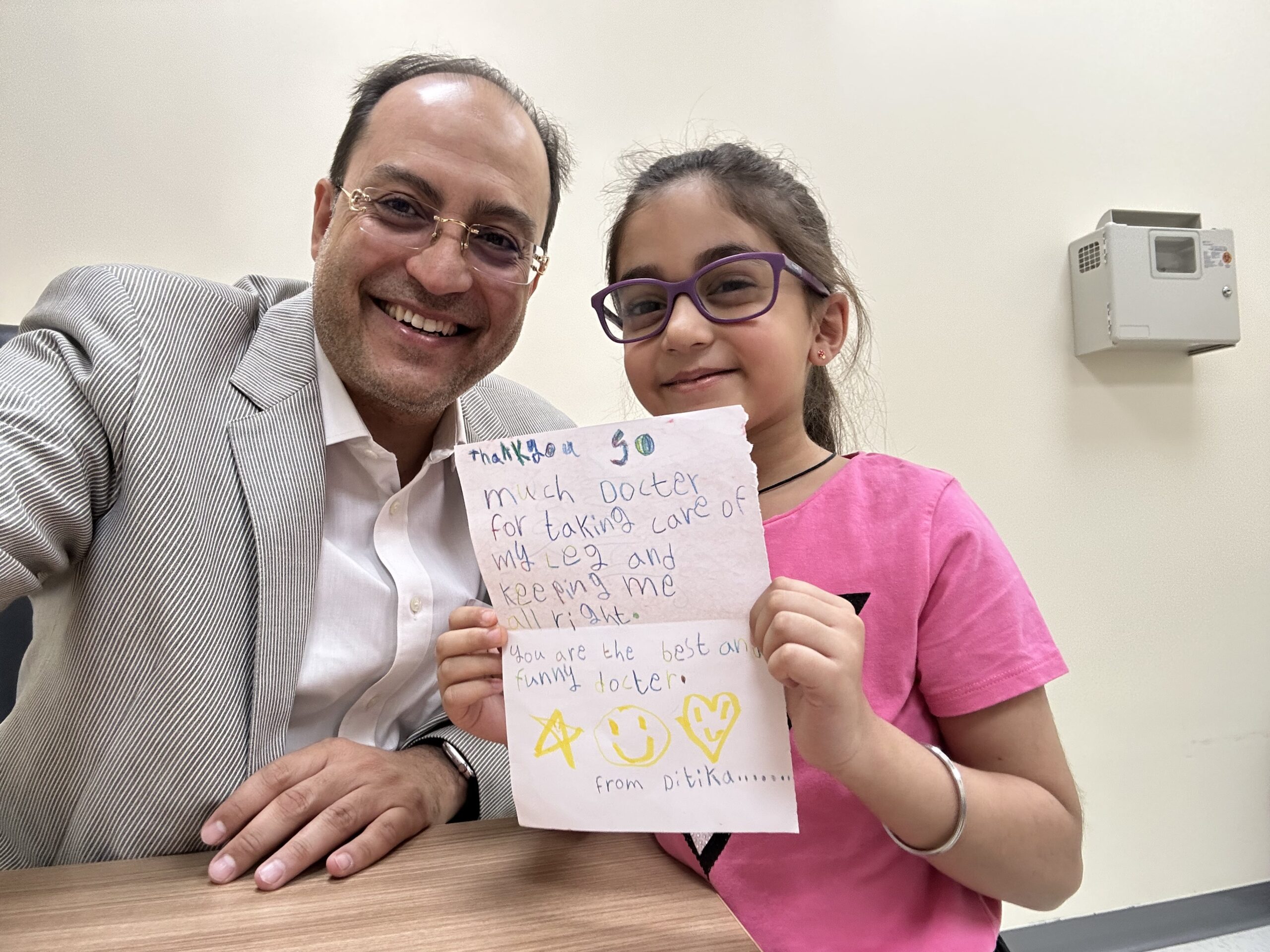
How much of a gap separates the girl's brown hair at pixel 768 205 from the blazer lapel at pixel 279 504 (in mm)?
447

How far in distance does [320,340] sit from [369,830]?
687 millimetres

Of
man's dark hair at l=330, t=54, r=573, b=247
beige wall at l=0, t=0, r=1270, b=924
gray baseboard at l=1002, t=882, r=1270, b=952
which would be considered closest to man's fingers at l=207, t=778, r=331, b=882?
man's dark hair at l=330, t=54, r=573, b=247

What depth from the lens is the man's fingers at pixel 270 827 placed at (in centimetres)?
64

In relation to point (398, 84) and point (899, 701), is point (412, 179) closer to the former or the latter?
point (398, 84)

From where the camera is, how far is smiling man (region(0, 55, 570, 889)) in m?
0.73

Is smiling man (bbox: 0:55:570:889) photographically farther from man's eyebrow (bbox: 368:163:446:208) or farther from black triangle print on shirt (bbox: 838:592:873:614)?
black triangle print on shirt (bbox: 838:592:873:614)

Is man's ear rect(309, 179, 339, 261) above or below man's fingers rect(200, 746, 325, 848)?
above

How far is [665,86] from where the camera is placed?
172 centimetres

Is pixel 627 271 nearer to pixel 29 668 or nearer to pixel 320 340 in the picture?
pixel 320 340

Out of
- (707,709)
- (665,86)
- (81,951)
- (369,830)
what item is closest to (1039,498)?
(665,86)

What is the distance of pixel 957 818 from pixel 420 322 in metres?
0.90

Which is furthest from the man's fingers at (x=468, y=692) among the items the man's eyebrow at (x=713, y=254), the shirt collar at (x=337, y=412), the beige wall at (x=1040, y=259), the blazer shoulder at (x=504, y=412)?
the beige wall at (x=1040, y=259)

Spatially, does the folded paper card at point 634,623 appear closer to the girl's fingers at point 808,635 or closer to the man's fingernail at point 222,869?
the girl's fingers at point 808,635

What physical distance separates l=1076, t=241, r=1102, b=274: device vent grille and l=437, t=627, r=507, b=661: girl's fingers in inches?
74.9
